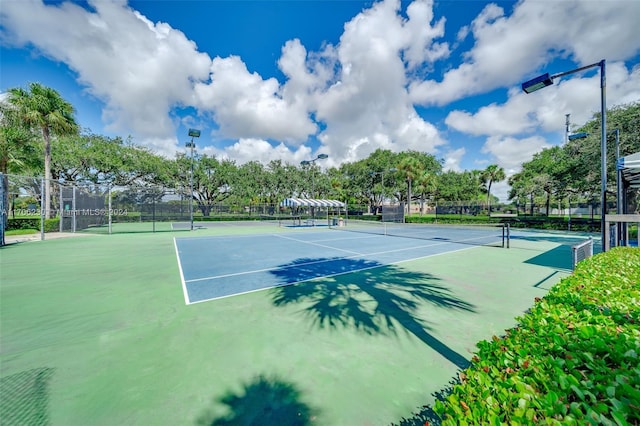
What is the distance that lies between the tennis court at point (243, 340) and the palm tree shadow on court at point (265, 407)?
0.05ft

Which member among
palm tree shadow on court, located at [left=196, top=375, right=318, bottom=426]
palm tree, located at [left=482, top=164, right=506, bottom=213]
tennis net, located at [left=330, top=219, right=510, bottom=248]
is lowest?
palm tree shadow on court, located at [left=196, top=375, right=318, bottom=426]

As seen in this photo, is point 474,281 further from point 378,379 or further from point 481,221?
point 481,221

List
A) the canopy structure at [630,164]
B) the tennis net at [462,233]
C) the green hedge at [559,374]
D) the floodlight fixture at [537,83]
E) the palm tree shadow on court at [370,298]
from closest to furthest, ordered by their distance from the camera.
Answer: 1. the green hedge at [559,374]
2. the palm tree shadow on court at [370,298]
3. the canopy structure at [630,164]
4. the floodlight fixture at [537,83]
5. the tennis net at [462,233]

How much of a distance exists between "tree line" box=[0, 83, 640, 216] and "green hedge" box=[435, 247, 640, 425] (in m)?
17.1

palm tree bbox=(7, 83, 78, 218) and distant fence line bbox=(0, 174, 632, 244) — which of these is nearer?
distant fence line bbox=(0, 174, 632, 244)

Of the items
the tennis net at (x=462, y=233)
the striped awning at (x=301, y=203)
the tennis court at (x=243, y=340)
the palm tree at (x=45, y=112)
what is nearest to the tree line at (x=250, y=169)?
the palm tree at (x=45, y=112)

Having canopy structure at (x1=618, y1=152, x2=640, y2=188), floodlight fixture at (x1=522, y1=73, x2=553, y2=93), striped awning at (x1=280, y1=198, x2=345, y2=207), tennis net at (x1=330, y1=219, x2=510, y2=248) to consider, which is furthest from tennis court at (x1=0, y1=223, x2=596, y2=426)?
striped awning at (x1=280, y1=198, x2=345, y2=207)

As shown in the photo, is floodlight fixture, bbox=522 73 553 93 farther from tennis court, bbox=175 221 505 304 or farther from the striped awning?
the striped awning

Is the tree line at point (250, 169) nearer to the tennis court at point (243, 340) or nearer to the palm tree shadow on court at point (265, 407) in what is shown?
the tennis court at point (243, 340)

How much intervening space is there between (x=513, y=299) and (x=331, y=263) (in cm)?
532

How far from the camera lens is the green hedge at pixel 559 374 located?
120 centimetres

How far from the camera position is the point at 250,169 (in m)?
48.6

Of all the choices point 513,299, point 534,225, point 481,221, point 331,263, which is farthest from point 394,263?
point 481,221

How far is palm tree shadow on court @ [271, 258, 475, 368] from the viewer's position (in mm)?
4234
